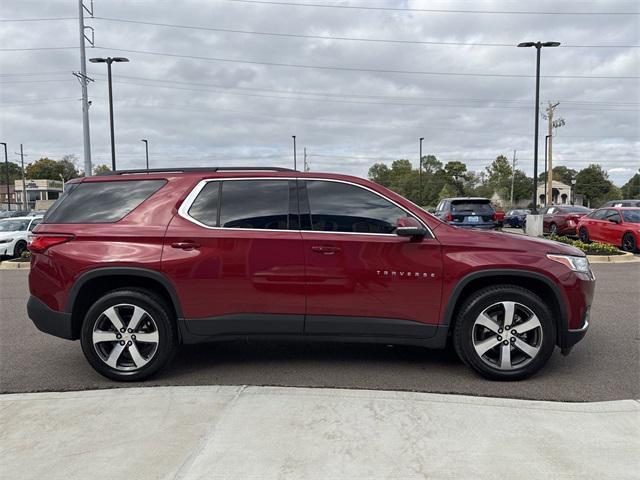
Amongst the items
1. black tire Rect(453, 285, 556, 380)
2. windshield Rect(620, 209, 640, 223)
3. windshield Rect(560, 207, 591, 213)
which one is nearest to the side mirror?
black tire Rect(453, 285, 556, 380)

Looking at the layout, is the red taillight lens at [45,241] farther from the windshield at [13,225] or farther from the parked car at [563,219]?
the parked car at [563,219]

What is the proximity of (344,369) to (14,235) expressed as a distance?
15952 millimetres

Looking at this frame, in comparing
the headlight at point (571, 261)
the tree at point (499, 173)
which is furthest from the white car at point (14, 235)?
the tree at point (499, 173)

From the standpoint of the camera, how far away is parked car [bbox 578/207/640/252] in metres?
14.8

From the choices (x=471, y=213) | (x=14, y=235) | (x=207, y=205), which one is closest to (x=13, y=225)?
(x=14, y=235)

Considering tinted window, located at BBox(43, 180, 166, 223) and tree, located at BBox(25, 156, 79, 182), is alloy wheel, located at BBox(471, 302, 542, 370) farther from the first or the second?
tree, located at BBox(25, 156, 79, 182)

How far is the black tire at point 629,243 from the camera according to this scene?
14.7 meters

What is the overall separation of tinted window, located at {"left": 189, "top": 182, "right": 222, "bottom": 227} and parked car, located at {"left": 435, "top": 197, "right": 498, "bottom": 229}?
10499mm

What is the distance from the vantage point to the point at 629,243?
49.0 feet

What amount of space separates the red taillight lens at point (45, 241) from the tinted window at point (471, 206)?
1150cm

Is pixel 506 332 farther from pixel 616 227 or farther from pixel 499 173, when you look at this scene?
pixel 499 173

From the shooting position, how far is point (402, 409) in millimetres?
3598

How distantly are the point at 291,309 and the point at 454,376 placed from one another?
156 centimetres

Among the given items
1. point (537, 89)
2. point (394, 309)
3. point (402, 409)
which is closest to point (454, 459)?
point (402, 409)
